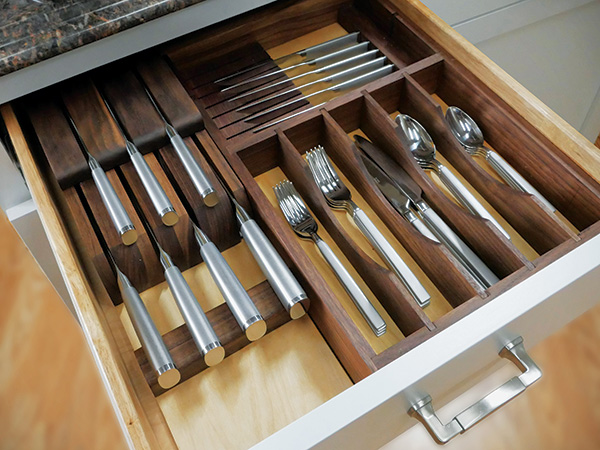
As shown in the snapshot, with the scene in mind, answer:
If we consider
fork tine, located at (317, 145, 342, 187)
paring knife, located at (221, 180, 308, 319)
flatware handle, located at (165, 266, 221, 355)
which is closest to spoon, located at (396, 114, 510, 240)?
fork tine, located at (317, 145, 342, 187)

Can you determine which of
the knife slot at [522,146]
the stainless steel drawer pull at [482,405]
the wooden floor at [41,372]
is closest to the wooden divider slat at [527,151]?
the knife slot at [522,146]

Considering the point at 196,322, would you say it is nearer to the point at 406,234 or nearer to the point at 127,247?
the point at 127,247

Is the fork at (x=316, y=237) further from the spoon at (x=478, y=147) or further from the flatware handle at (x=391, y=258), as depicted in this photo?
the spoon at (x=478, y=147)

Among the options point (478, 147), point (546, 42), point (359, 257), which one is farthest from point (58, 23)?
point (546, 42)

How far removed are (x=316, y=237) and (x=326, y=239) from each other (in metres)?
Result: 0.02

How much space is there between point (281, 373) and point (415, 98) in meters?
0.43

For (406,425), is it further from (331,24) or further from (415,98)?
(331,24)

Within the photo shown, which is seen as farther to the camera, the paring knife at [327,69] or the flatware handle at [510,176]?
the paring knife at [327,69]

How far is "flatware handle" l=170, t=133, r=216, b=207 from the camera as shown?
2.20 ft

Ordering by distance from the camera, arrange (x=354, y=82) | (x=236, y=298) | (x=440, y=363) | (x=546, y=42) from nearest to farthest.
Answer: (x=440, y=363) < (x=236, y=298) < (x=354, y=82) < (x=546, y=42)

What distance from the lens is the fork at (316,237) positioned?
24.9 inches

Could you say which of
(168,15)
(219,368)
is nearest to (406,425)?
(219,368)

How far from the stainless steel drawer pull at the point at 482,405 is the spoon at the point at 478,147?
0.77ft

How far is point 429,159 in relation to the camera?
30.2 inches
